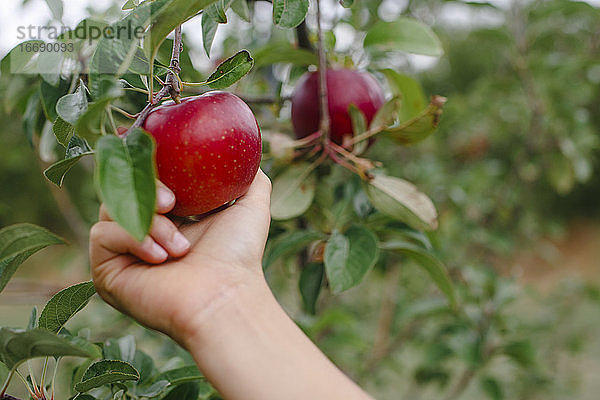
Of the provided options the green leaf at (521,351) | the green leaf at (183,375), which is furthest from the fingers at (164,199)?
the green leaf at (521,351)

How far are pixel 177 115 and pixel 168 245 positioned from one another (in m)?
0.12

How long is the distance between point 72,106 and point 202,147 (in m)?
0.12

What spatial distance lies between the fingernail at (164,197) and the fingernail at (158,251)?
0.04 meters

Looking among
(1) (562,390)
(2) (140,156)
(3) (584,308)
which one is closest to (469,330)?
(1) (562,390)

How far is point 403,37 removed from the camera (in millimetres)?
838

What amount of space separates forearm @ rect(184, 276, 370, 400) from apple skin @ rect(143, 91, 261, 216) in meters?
0.10

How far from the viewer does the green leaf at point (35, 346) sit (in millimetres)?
413

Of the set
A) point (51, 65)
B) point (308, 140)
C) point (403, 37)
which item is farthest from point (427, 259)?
point (51, 65)

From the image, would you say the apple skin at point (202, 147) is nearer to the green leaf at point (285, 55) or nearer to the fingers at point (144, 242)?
the fingers at point (144, 242)

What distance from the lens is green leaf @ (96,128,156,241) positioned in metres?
0.37

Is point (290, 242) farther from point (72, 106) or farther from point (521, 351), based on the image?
point (521, 351)

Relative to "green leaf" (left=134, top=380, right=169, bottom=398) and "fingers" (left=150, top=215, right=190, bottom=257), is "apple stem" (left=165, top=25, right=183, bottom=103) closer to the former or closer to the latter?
"fingers" (left=150, top=215, right=190, bottom=257)

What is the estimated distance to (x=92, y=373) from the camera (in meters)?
0.54

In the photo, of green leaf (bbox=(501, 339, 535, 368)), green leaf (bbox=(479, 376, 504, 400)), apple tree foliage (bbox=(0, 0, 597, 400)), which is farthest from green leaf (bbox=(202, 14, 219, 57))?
green leaf (bbox=(479, 376, 504, 400))
